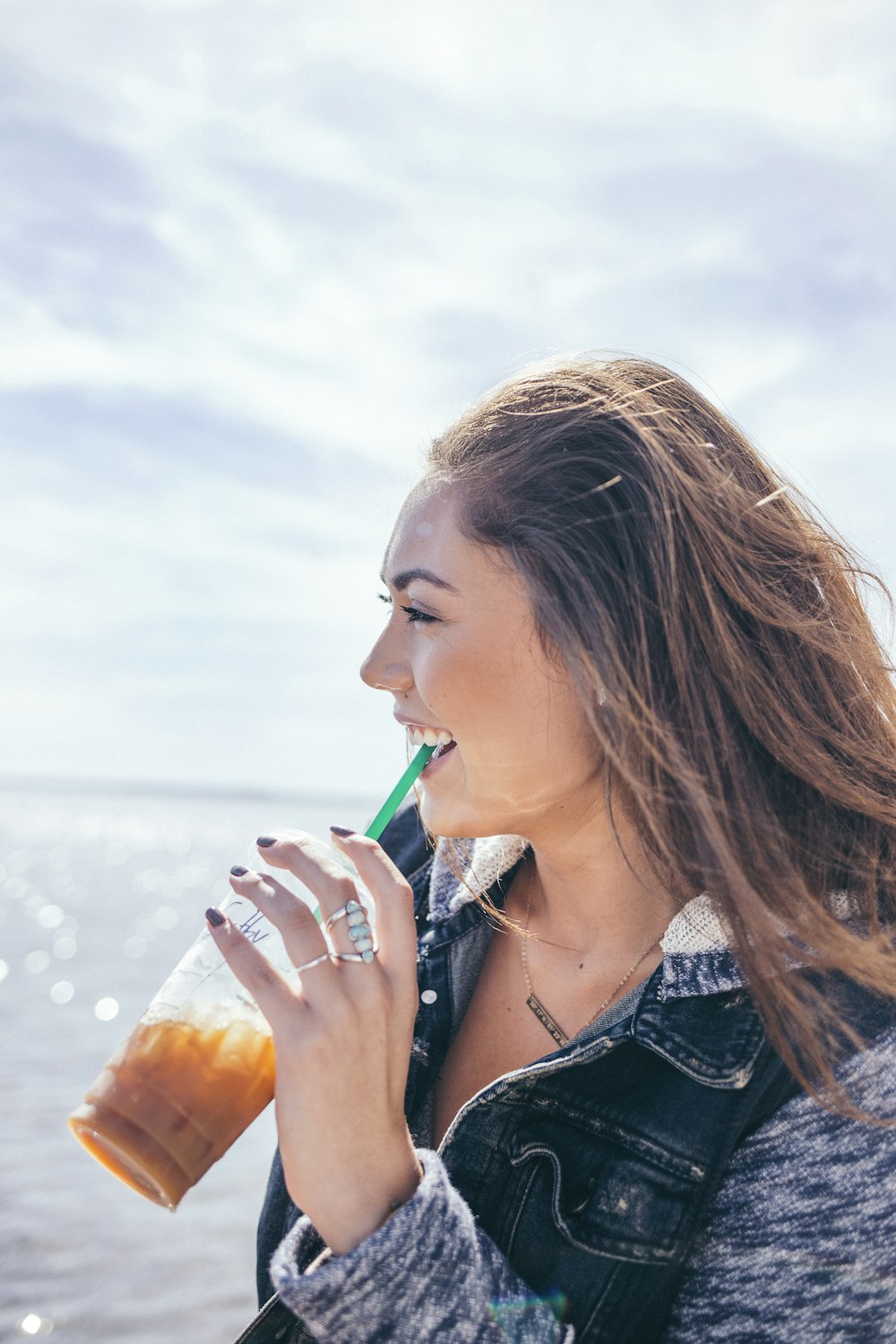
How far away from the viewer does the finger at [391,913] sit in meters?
1.80

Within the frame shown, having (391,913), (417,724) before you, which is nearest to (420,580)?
(417,724)

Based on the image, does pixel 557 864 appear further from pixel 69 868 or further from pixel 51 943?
pixel 69 868

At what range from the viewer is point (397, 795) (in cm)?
231

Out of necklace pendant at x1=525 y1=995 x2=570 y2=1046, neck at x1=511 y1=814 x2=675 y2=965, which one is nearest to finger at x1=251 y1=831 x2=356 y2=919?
neck at x1=511 y1=814 x2=675 y2=965

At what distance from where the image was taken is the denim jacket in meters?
1.61

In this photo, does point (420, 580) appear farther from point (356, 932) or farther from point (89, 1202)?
point (89, 1202)

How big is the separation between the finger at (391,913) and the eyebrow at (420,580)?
65 cm

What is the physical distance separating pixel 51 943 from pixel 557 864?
13828 mm

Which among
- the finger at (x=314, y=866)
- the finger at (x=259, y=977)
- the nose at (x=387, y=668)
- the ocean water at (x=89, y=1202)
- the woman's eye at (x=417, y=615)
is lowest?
Result: the ocean water at (x=89, y=1202)

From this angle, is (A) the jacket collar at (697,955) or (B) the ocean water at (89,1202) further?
(B) the ocean water at (89,1202)

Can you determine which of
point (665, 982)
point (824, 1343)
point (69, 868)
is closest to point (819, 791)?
point (665, 982)

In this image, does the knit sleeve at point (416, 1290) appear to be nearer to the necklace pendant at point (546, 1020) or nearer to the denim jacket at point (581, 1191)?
the denim jacket at point (581, 1191)

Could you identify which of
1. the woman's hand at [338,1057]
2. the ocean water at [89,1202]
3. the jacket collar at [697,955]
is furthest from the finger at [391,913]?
the jacket collar at [697,955]

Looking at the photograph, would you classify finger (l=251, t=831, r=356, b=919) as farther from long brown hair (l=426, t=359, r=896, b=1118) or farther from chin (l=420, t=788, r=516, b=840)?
long brown hair (l=426, t=359, r=896, b=1118)
